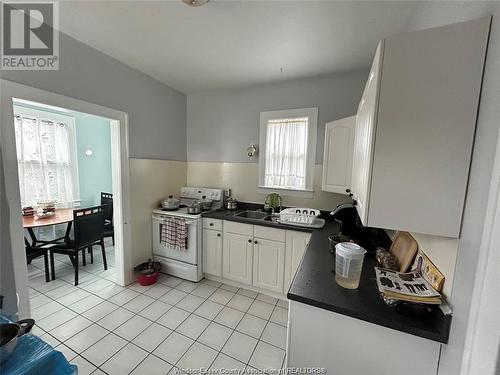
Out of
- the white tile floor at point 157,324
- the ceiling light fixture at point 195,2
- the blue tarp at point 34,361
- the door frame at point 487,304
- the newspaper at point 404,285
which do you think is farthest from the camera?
the white tile floor at point 157,324

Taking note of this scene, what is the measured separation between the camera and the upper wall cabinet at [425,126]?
0.77 m

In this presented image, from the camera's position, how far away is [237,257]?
2.47 meters

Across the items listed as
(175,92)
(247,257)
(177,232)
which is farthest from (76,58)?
(247,257)

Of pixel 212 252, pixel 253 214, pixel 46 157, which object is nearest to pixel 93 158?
pixel 46 157

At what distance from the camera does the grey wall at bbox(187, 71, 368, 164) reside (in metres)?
2.41

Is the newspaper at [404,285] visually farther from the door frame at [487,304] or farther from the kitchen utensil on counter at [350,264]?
the door frame at [487,304]

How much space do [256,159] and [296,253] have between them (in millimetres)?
1400

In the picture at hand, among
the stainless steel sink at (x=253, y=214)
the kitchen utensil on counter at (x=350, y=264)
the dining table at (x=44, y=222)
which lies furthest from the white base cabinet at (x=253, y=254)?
the dining table at (x=44, y=222)

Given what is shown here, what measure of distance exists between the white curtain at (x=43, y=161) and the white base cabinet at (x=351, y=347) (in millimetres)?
3999

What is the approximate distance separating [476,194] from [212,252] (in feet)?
7.99

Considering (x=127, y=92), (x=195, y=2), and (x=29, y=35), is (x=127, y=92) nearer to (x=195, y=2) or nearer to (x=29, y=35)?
(x=29, y=35)

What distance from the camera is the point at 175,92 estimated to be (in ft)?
10.1

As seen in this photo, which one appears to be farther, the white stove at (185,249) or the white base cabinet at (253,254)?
the white stove at (185,249)

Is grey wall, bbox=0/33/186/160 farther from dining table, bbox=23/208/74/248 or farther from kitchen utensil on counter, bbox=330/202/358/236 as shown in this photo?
kitchen utensil on counter, bbox=330/202/358/236
